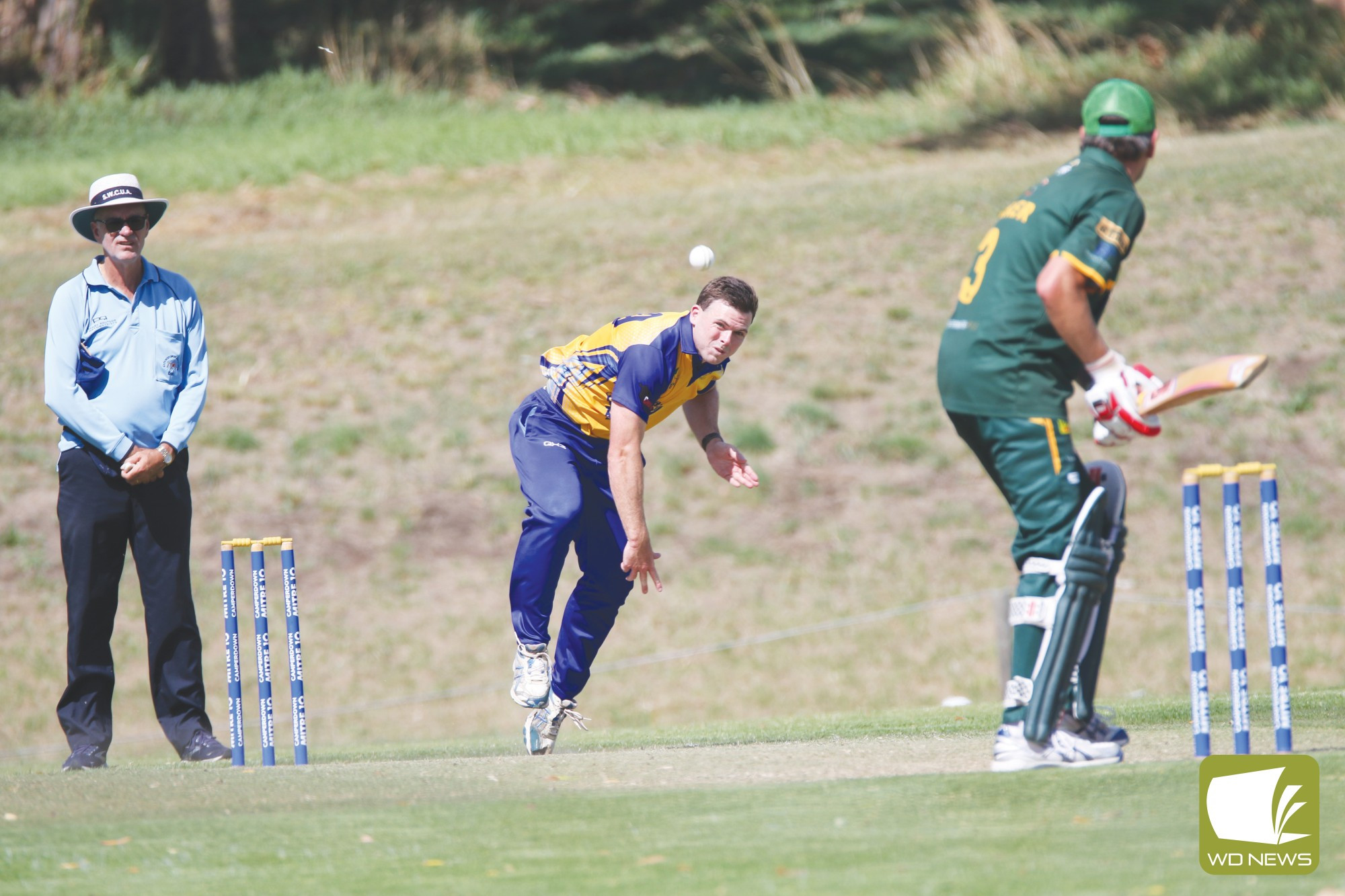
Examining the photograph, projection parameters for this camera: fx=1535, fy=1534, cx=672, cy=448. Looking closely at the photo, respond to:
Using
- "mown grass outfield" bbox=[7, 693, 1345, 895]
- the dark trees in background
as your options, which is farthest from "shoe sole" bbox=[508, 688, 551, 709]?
the dark trees in background

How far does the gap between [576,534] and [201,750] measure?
1.76 meters

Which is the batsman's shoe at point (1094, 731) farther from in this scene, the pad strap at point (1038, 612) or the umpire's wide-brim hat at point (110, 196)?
the umpire's wide-brim hat at point (110, 196)

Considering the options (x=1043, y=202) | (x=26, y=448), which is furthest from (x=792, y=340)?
(x=1043, y=202)

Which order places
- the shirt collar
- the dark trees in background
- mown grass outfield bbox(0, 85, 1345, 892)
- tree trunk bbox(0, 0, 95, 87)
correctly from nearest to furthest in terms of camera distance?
the shirt collar
mown grass outfield bbox(0, 85, 1345, 892)
tree trunk bbox(0, 0, 95, 87)
the dark trees in background

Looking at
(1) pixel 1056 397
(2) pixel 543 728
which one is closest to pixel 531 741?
(2) pixel 543 728

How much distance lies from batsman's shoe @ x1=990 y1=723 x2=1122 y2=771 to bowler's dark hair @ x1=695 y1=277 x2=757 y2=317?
1.89m

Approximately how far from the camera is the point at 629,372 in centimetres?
571

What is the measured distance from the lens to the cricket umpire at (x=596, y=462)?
5730 millimetres

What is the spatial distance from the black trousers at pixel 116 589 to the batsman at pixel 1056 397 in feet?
10.9

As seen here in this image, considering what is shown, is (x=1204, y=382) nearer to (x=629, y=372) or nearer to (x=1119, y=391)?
(x=1119, y=391)

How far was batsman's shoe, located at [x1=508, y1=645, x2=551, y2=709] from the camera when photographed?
19.8ft

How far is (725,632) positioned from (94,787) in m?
7.83

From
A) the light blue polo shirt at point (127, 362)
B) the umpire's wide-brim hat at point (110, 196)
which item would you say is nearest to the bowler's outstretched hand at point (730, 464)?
the light blue polo shirt at point (127, 362)

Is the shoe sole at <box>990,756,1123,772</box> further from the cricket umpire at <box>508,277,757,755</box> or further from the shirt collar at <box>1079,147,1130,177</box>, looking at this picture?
the shirt collar at <box>1079,147,1130,177</box>
